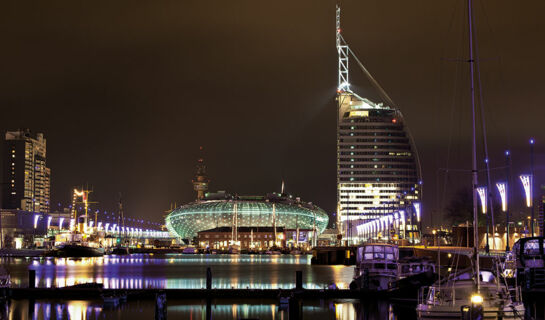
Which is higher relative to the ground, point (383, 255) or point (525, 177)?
point (525, 177)

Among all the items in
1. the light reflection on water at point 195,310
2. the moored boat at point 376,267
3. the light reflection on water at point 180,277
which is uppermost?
the moored boat at point 376,267

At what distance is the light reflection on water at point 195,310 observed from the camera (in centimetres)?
4775

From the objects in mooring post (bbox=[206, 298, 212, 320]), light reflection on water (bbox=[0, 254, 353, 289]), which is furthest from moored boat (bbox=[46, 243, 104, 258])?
mooring post (bbox=[206, 298, 212, 320])

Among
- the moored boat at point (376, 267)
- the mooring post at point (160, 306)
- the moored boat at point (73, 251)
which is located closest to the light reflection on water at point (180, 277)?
the moored boat at point (376, 267)

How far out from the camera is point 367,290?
54812 millimetres

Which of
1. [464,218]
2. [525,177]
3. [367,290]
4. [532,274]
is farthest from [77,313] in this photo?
[464,218]

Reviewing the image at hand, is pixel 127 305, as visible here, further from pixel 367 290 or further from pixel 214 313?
pixel 367 290

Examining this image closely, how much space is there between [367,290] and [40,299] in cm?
2335

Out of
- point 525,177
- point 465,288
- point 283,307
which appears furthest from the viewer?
point 525,177

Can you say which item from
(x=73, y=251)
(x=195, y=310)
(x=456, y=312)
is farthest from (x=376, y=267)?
(x=73, y=251)

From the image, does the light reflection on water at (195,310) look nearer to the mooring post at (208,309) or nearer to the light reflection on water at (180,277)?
the mooring post at (208,309)

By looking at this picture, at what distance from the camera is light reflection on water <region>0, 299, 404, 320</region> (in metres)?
47.8

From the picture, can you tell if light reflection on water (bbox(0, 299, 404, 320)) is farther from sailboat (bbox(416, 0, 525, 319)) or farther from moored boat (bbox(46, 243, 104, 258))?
moored boat (bbox(46, 243, 104, 258))

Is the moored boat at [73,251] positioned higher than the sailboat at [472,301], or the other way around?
the moored boat at [73,251]
